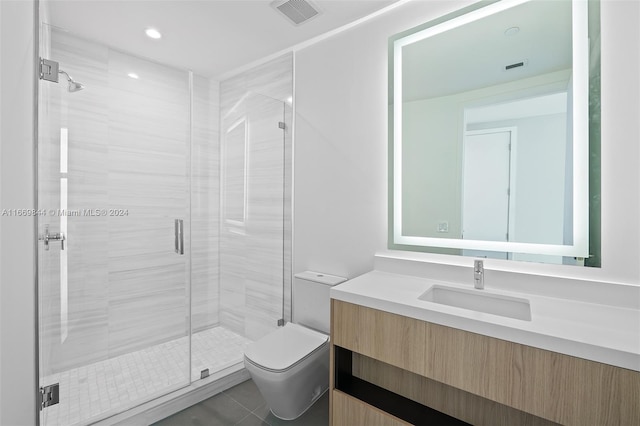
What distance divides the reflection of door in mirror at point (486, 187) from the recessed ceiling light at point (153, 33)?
2.17 metres

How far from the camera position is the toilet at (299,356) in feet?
5.33

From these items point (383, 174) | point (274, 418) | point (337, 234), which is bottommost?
point (274, 418)

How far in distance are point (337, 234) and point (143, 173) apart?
141 cm

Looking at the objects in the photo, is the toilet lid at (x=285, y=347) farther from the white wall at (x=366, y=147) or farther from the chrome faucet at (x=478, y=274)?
the chrome faucet at (x=478, y=274)

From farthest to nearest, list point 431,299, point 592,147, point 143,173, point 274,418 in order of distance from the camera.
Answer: point 143,173
point 274,418
point 431,299
point 592,147

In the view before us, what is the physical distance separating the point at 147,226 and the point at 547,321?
90.6 inches

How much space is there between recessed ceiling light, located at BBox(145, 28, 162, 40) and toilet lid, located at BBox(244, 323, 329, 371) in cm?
220

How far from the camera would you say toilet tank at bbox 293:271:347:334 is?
6.77ft

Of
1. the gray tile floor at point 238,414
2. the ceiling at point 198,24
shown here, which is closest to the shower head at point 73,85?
the ceiling at point 198,24

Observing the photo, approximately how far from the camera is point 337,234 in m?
2.15

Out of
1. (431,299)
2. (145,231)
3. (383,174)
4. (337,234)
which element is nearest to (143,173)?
(145,231)

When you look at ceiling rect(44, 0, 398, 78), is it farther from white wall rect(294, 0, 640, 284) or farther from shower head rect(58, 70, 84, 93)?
shower head rect(58, 70, 84, 93)

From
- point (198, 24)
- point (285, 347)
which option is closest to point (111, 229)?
point (285, 347)

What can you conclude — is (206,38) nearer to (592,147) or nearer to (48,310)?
(48,310)
